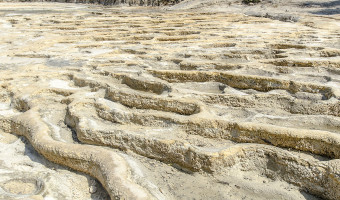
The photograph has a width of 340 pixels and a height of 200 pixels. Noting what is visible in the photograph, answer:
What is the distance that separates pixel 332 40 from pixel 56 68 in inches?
96.5

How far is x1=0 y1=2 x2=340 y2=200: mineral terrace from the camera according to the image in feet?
4.37

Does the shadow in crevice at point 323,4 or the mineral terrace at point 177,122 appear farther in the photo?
the shadow in crevice at point 323,4

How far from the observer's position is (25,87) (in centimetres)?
241

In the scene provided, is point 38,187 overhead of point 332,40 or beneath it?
beneath

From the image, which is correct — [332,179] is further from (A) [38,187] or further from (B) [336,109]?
(A) [38,187]

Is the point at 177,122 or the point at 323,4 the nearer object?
the point at 177,122

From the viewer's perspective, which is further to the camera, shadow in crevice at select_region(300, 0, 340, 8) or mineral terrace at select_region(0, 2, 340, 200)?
shadow in crevice at select_region(300, 0, 340, 8)

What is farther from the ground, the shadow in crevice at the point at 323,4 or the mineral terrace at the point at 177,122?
the shadow in crevice at the point at 323,4

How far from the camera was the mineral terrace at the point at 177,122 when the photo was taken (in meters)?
1.33

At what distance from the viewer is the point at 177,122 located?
5.45ft

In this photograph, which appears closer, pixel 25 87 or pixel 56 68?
pixel 25 87

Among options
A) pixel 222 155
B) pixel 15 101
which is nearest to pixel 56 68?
pixel 15 101

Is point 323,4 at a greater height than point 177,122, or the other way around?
point 323,4

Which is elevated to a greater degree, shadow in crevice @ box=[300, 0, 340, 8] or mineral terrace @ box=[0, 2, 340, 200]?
shadow in crevice @ box=[300, 0, 340, 8]
